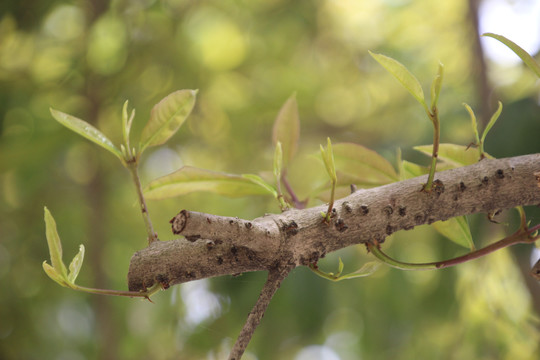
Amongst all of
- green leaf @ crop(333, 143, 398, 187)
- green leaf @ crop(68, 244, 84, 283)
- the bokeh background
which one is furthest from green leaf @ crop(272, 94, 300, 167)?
the bokeh background

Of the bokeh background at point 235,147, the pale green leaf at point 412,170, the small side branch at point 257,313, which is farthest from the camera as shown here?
the bokeh background at point 235,147

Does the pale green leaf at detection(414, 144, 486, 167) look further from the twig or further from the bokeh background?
the bokeh background

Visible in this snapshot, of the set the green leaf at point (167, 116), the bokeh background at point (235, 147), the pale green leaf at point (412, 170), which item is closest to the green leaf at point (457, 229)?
the pale green leaf at point (412, 170)

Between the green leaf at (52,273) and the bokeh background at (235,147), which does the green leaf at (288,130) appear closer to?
the green leaf at (52,273)

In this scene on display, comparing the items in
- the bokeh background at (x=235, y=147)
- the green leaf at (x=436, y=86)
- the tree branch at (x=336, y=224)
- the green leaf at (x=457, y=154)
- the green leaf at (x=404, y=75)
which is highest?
the bokeh background at (x=235, y=147)

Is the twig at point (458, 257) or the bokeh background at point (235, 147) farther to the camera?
the bokeh background at point (235, 147)
